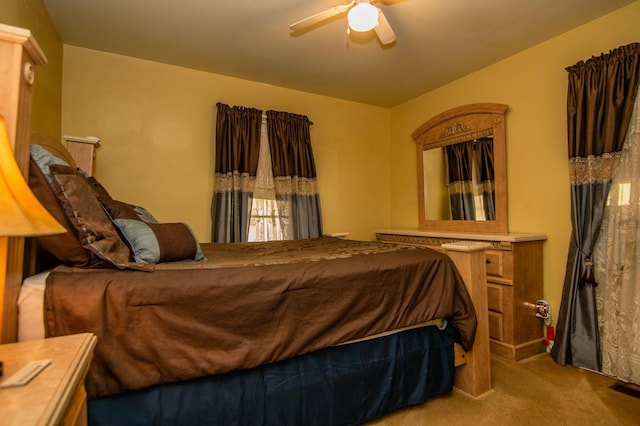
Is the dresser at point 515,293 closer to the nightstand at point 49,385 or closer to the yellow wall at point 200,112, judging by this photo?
the yellow wall at point 200,112

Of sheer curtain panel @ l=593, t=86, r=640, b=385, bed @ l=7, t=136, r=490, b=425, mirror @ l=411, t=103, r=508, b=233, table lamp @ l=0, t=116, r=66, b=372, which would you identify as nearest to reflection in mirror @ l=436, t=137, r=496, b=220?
mirror @ l=411, t=103, r=508, b=233

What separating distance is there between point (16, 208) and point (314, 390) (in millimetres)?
1272

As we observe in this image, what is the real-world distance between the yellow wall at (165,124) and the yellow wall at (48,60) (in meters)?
0.17

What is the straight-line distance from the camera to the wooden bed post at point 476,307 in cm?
178

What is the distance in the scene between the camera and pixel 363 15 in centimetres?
174

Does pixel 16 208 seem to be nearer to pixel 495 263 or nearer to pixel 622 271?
pixel 495 263

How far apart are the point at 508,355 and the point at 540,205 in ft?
4.11

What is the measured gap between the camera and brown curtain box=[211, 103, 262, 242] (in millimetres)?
3121

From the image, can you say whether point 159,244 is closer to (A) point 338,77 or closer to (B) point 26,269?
(B) point 26,269

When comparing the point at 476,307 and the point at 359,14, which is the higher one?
the point at 359,14

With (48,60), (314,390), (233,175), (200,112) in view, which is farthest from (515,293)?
(48,60)

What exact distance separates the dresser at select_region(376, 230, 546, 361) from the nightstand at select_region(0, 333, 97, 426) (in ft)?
8.53

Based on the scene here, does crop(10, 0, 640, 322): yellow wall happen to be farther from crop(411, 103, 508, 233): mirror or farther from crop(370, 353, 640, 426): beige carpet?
crop(370, 353, 640, 426): beige carpet

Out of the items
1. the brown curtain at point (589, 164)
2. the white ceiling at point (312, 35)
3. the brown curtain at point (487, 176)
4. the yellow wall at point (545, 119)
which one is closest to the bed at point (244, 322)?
the brown curtain at point (589, 164)
